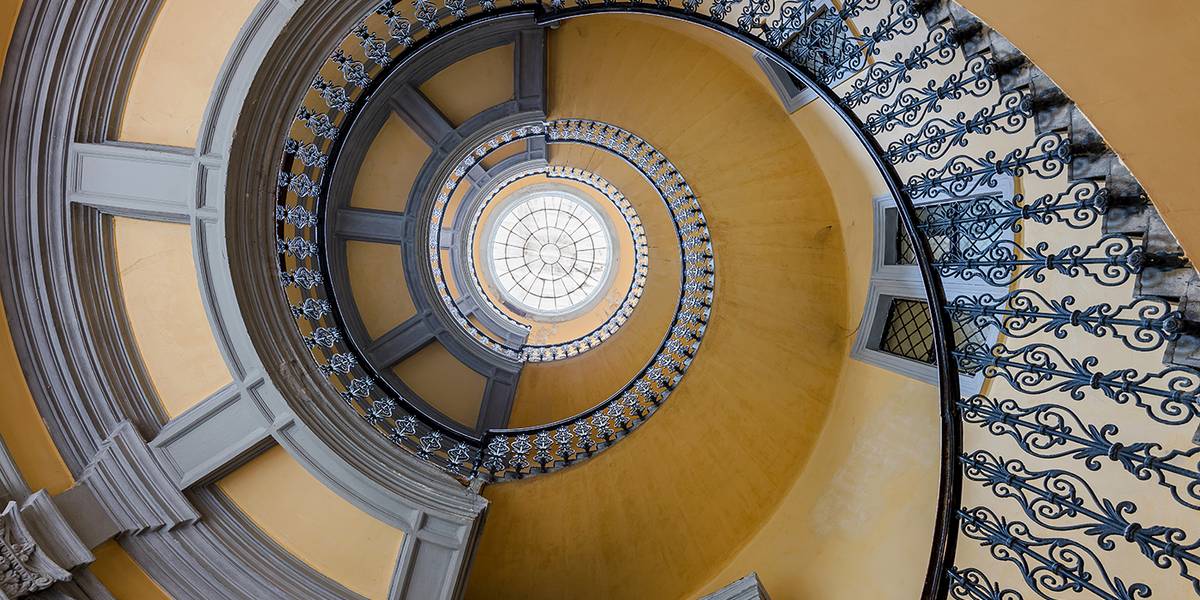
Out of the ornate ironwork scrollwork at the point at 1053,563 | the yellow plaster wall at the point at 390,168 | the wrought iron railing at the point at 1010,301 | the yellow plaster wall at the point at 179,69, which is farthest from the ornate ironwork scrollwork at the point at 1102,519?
the yellow plaster wall at the point at 390,168

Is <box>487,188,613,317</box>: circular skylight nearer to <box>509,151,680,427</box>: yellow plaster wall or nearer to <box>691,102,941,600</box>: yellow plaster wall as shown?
<box>509,151,680,427</box>: yellow plaster wall

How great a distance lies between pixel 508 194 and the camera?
11.4 m

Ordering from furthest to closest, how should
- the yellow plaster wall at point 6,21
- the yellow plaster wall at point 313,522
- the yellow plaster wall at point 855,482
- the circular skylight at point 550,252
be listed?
the circular skylight at point 550,252 < the yellow plaster wall at point 855,482 < the yellow plaster wall at point 313,522 < the yellow plaster wall at point 6,21

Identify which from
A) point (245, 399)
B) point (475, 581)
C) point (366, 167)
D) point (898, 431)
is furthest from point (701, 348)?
point (245, 399)

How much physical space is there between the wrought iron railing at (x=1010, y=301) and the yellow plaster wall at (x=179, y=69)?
0.76m

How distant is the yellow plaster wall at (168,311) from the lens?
16.9 ft

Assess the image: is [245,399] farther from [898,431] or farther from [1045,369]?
[898,431]

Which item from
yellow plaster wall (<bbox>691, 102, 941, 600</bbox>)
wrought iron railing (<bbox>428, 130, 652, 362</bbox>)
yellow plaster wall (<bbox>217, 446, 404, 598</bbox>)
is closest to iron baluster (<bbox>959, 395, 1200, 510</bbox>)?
yellow plaster wall (<bbox>691, 102, 941, 600</bbox>)

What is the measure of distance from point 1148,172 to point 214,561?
6.44 m

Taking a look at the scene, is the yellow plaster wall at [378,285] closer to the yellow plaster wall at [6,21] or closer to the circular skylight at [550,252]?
the circular skylight at [550,252]

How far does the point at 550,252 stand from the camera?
503 inches

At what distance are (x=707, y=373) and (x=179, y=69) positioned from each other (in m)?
6.58

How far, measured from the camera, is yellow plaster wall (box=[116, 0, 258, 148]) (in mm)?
4844

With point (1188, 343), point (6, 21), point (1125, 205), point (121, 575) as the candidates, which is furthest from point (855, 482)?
point (6, 21)
